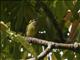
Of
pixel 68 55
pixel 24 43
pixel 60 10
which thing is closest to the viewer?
pixel 60 10

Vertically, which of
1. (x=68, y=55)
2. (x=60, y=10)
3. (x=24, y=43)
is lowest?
(x=68, y=55)

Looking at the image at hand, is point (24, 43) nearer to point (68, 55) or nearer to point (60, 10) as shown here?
point (60, 10)

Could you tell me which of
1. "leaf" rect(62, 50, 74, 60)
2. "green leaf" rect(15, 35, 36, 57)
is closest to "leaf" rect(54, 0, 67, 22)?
"green leaf" rect(15, 35, 36, 57)

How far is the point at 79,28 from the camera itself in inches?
32.4

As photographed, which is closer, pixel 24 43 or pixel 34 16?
pixel 34 16

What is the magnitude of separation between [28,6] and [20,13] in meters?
0.04

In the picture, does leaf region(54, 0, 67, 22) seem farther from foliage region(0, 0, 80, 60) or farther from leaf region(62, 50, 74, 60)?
leaf region(62, 50, 74, 60)

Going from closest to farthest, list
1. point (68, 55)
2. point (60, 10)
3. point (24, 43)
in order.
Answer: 1. point (60, 10)
2. point (24, 43)
3. point (68, 55)

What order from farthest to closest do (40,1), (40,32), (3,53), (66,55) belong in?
(66,55)
(40,32)
(3,53)
(40,1)

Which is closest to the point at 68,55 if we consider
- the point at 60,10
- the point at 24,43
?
the point at 24,43

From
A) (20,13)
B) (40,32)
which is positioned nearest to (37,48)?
(40,32)

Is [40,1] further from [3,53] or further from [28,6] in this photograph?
[3,53]

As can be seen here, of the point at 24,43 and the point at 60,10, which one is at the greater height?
the point at 60,10

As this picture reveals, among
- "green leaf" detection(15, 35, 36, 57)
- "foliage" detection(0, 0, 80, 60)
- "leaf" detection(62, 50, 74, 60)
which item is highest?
"foliage" detection(0, 0, 80, 60)
